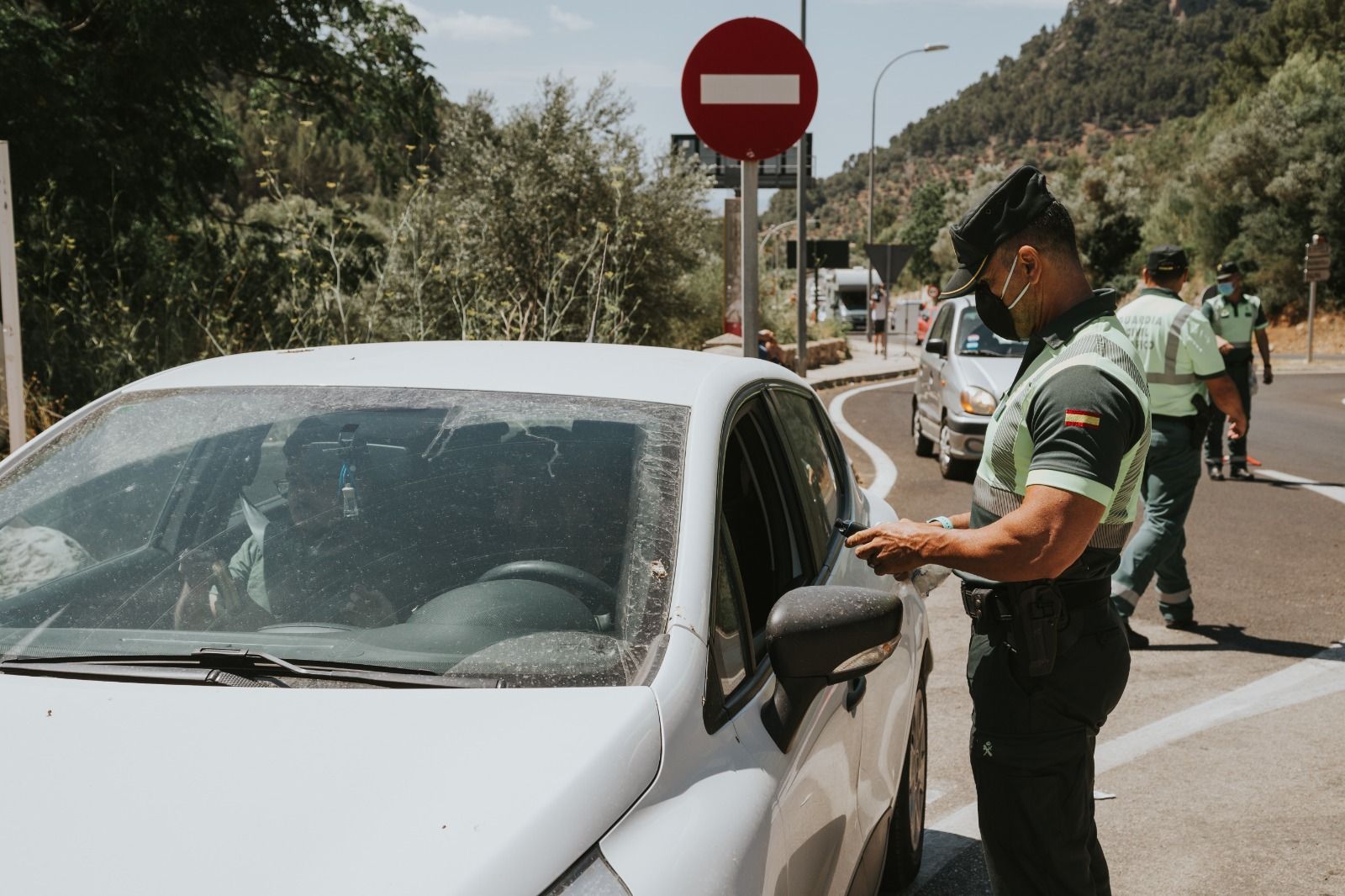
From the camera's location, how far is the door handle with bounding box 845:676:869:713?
2793mm

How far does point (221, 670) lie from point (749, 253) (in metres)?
4.19

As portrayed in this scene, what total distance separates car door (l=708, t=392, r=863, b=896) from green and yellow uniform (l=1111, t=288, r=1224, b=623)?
3445 mm

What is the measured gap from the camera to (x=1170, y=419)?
680 cm

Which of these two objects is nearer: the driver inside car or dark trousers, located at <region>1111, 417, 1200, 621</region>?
the driver inside car

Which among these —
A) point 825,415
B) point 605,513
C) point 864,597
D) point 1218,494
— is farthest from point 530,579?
point 1218,494

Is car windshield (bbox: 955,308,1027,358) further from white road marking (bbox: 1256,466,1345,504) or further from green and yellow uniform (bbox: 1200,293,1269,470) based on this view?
white road marking (bbox: 1256,466,1345,504)

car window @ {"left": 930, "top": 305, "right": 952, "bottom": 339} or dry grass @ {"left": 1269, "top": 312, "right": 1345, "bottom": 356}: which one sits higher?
car window @ {"left": 930, "top": 305, "right": 952, "bottom": 339}

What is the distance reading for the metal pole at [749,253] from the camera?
5.97 metres

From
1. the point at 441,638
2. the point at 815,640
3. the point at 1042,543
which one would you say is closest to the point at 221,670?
the point at 441,638

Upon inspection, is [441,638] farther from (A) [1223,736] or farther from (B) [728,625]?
(A) [1223,736]

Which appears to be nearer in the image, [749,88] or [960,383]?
[749,88]

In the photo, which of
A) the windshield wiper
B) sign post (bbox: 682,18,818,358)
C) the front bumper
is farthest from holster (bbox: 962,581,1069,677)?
the front bumper

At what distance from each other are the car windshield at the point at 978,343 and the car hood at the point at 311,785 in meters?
11.4

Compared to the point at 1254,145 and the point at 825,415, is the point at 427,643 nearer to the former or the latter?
the point at 825,415
